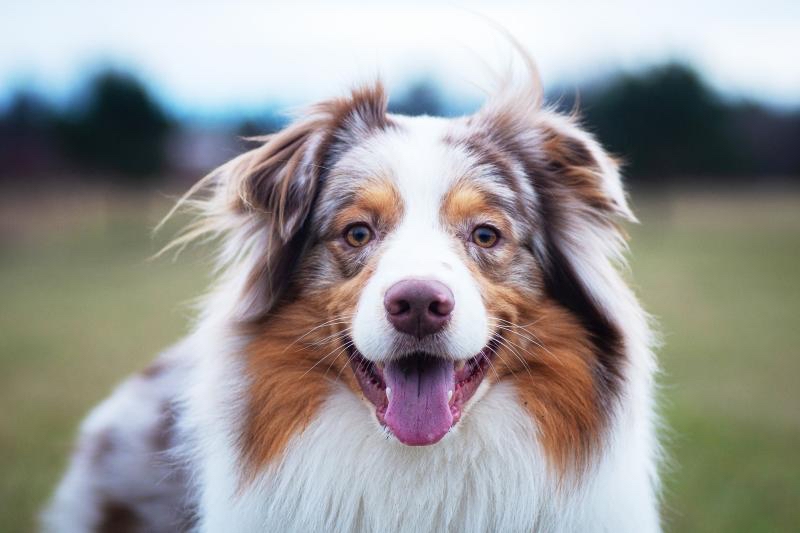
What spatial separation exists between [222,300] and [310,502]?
1.16 meters

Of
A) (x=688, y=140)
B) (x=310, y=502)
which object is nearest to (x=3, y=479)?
(x=310, y=502)

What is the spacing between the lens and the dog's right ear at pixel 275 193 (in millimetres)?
3879

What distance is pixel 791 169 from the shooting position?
1390 inches

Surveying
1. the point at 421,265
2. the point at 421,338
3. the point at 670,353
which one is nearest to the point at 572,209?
the point at 421,265

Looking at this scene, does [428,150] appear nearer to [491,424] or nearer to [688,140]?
[491,424]

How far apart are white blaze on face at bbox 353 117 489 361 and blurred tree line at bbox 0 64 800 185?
25.1 metres

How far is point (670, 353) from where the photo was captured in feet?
38.5

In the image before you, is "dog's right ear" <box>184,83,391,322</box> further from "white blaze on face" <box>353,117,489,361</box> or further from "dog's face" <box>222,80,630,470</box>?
"white blaze on face" <box>353,117,489,361</box>

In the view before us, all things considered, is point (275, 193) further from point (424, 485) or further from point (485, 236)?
point (424, 485)

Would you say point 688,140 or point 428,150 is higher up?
point 428,150

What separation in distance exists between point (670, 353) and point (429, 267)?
30.8 feet

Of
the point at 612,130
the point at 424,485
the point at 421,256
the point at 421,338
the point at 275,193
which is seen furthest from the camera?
the point at 612,130

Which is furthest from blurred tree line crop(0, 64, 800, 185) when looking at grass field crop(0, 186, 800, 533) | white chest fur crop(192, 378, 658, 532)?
white chest fur crop(192, 378, 658, 532)

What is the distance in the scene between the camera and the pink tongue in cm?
337
